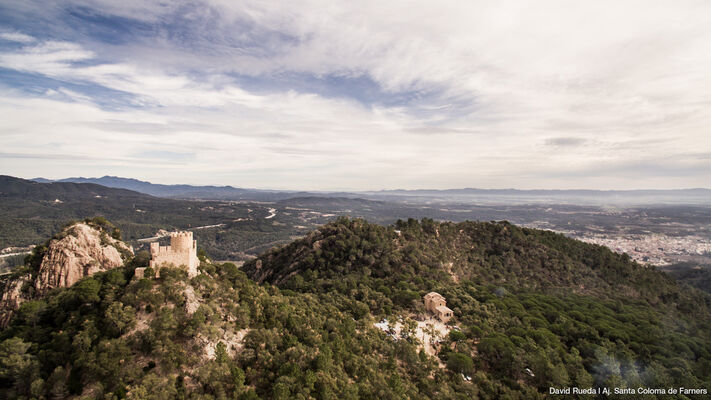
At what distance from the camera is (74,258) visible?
32.7 meters

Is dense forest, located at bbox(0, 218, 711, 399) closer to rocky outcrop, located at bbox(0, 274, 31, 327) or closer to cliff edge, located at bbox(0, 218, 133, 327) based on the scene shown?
cliff edge, located at bbox(0, 218, 133, 327)

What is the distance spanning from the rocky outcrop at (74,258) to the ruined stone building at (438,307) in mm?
41167

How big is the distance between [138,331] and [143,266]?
8.42 m

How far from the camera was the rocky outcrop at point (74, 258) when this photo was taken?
103 feet

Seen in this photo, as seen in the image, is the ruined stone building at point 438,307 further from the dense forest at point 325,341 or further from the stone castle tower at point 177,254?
the stone castle tower at point 177,254

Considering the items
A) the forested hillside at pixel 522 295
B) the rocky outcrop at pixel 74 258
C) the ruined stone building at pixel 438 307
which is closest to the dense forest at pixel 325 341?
the forested hillside at pixel 522 295

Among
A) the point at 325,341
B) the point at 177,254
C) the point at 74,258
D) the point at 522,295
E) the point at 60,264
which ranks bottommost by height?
the point at 522,295

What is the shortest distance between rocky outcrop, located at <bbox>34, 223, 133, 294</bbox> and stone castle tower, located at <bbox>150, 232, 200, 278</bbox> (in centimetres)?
1076

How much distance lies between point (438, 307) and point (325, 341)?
62.9ft

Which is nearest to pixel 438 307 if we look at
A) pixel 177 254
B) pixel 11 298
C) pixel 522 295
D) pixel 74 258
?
pixel 522 295

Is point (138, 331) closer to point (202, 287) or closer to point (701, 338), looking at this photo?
point (202, 287)

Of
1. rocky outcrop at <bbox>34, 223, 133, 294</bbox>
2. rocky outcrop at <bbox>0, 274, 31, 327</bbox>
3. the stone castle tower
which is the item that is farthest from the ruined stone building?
rocky outcrop at <bbox>0, 274, 31, 327</bbox>

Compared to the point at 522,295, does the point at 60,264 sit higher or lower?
higher

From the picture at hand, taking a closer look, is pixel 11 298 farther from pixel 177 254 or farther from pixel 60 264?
pixel 177 254
